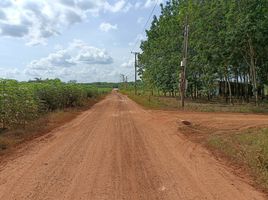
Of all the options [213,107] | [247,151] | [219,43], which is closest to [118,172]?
[247,151]

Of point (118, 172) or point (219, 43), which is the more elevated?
point (219, 43)

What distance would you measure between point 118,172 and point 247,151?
15.2ft

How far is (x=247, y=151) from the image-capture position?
11.8 m

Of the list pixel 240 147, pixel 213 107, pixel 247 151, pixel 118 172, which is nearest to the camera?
pixel 118 172

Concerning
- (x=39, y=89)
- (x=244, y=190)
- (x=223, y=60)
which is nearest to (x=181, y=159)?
(x=244, y=190)

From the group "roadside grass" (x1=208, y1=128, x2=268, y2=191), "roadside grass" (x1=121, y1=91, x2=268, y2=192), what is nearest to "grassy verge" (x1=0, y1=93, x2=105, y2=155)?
"roadside grass" (x1=121, y1=91, x2=268, y2=192)

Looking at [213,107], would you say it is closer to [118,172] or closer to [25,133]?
[25,133]

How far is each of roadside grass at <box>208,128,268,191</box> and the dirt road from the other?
0.56 m

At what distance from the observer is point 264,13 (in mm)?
31562

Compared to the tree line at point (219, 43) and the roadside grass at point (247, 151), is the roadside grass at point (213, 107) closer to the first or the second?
the tree line at point (219, 43)

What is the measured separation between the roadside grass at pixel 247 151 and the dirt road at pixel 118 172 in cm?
56

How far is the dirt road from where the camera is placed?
7.34 meters

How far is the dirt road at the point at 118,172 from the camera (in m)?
7.34

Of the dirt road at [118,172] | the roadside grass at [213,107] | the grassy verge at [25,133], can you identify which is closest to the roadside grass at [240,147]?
the dirt road at [118,172]
